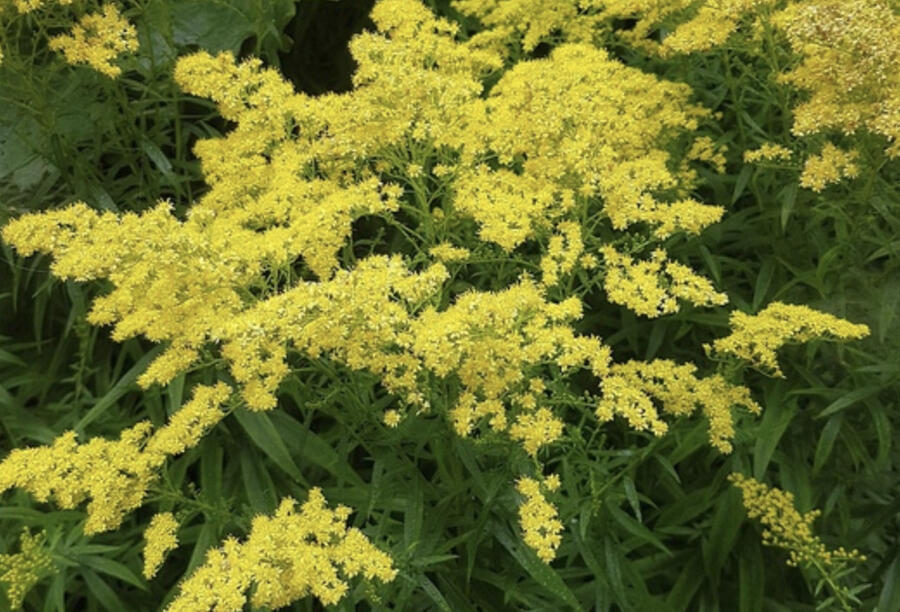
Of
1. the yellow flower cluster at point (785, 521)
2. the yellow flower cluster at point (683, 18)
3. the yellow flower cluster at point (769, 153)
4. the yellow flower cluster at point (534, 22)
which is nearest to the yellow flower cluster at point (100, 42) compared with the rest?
the yellow flower cluster at point (534, 22)

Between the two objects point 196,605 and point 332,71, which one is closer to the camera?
point 196,605

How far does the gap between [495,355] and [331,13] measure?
300 centimetres

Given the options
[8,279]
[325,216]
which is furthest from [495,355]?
[8,279]

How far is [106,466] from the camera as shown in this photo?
2.16 m

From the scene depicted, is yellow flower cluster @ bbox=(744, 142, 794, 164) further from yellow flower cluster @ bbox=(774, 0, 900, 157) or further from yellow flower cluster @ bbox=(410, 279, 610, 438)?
yellow flower cluster @ bbox=(410, 279, 610, 438)

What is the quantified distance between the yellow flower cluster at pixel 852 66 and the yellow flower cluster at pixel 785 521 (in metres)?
1.03

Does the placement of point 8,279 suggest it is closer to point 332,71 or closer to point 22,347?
point 22,347

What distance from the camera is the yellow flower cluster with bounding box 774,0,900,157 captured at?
94.8 inches

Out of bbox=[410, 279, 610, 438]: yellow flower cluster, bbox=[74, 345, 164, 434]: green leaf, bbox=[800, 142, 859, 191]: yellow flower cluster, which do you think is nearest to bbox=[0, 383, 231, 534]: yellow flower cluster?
bbox=[74, 345, 164, 434]: green leaf

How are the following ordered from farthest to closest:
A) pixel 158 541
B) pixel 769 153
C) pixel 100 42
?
pixel 100 42 < pixel 769 153 < pixel 158 541

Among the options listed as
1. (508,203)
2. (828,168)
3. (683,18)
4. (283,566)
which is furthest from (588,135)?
(283,566)

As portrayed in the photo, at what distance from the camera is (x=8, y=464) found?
7.23ft

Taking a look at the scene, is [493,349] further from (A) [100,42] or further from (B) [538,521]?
(A) [100,42]

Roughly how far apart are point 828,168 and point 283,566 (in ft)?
6.30
